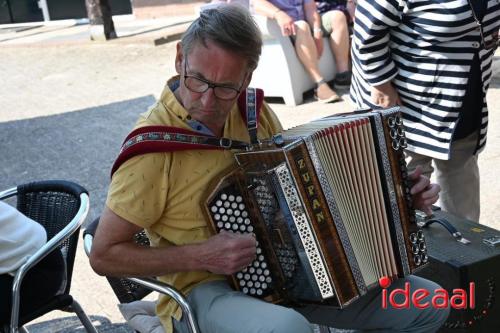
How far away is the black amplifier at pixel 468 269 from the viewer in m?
2.40

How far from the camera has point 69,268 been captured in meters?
2.65

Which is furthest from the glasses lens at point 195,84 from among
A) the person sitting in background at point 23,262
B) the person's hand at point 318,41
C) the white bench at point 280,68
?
the person's hand at point 318,41

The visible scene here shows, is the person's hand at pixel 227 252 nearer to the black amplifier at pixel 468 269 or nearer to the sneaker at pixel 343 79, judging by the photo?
the black amplifier at pixel 468 269

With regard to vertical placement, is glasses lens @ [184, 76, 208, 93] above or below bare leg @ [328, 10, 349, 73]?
above

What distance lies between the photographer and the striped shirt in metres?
2.64

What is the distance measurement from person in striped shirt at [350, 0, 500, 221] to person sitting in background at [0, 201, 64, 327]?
1.42 metres

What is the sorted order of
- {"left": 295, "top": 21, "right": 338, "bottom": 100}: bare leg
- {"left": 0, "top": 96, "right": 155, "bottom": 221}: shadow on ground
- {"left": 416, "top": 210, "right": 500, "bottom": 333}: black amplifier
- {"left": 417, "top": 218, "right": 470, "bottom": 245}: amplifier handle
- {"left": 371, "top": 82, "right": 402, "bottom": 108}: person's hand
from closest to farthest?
1. {"left": 416, "top": 210, "right": 500, "bottom": 333}: black amplifier
2. {"left": 417, "top": 218, "right": 470, "bottom": 245}: amplifier handle
3. {"left": 371, "top": 82, "right": 402, "bottom": 108}: person's hand
4. {"left": 0, "top": 96, "right": 155, "bottom": 221}: shadow on ground
5. {"left": 295, "top": 21, "right": 338, "bottom": 100}: bare leg

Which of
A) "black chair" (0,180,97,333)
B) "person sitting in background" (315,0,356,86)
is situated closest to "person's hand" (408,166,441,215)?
"black chair" (0,180,97,333)

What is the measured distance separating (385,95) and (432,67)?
223 millimetres

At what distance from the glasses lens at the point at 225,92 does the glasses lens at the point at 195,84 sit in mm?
36

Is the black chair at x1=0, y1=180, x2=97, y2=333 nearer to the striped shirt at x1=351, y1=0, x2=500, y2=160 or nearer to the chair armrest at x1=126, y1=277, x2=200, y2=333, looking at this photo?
the chair armrest at x1=126, y1=277, x2=200, y2=333

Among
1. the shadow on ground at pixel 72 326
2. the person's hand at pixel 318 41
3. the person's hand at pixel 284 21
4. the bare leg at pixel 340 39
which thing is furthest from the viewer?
the bare leg at pixel 340 39

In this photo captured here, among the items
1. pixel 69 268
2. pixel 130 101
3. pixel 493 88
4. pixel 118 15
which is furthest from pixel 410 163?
pixel 118 15

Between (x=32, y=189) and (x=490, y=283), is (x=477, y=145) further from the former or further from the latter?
(x=32, y=189)
